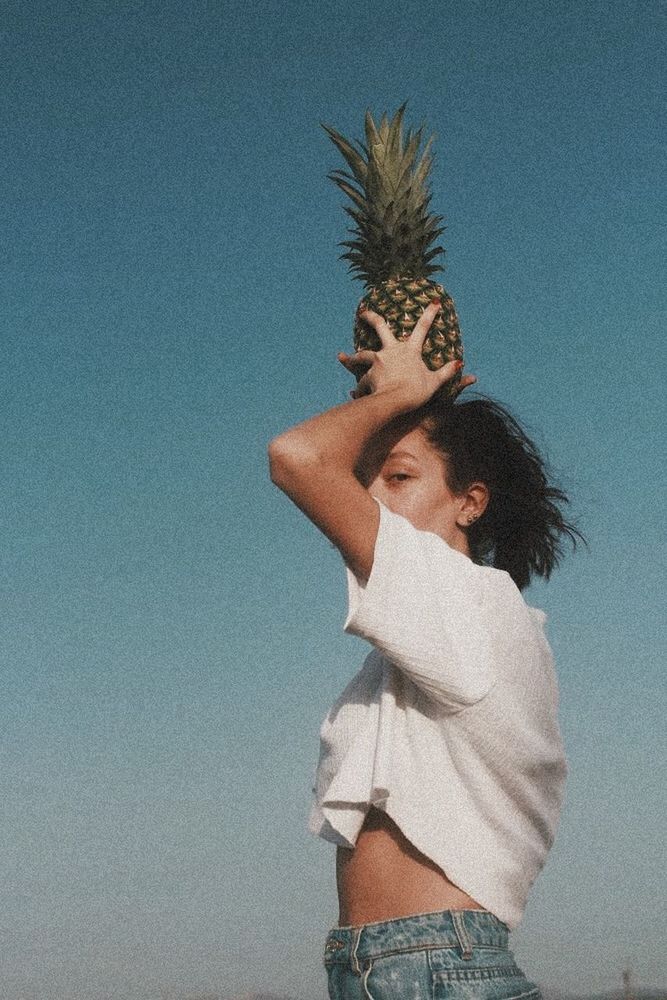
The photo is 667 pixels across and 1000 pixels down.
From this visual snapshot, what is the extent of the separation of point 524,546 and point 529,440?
0.50 metres

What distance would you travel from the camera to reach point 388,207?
5535 mm

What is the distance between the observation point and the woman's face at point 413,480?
4.61 m

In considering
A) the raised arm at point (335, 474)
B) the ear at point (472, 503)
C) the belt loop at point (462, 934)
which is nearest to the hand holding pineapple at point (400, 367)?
the raised arm at point (335, 474)

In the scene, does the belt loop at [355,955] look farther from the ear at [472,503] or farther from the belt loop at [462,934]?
the ear at [472,503]

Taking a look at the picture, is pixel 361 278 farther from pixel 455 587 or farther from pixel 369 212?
pixel 455 587

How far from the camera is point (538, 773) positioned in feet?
13.0

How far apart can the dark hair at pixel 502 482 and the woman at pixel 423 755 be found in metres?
0.73

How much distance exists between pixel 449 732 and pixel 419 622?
1.29 feet

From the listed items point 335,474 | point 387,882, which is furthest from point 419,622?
point 387,882

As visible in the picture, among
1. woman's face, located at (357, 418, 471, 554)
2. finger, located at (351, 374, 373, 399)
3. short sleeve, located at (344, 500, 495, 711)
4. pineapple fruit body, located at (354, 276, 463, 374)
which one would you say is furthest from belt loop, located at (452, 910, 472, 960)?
pineapple fruit body, located at (354, 276, 463, 374)

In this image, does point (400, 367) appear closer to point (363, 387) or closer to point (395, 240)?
point (363, 387)

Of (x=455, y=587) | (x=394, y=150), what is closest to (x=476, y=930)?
(x=455, y=587)

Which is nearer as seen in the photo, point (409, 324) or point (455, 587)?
Result: point (455, 587)

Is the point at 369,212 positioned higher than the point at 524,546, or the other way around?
the point at 369,212
